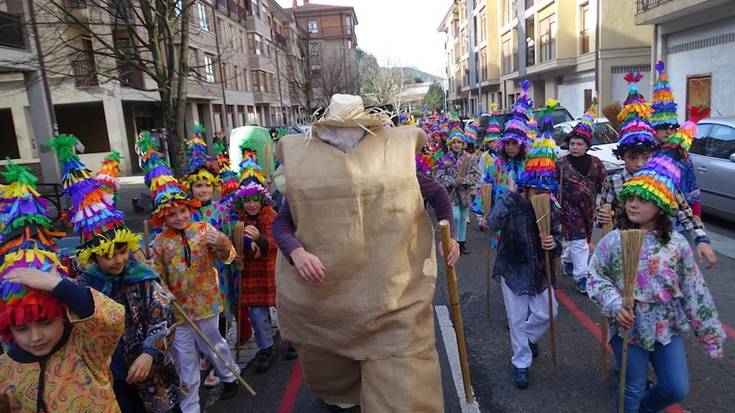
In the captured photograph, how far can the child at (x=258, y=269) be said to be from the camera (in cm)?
444

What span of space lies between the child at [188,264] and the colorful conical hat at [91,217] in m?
0.67

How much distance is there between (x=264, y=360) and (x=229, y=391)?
49 centimetres

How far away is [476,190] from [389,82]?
51373 mm

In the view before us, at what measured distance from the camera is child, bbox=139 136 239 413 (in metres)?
3.57

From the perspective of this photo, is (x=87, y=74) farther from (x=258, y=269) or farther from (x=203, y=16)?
(x=203, y=16)

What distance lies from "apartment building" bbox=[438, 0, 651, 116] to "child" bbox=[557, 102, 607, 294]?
21.9m

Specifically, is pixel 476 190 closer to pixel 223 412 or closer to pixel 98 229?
pixel 223 412

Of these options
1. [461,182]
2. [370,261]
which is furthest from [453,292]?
[461,182]

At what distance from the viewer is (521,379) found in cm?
379

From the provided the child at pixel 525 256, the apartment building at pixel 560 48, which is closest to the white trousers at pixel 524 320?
the child at pixel 525 256

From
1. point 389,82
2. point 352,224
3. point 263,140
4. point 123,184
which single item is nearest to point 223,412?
point 352,224

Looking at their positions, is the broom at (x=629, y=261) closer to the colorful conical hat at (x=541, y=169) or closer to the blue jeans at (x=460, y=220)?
the colorful conical hat at (x=541, y=169)

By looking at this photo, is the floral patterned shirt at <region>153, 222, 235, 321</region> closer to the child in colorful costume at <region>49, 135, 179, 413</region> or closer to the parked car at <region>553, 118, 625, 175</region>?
the child in colorful costume at <region>49, 135, 179, 413</region>

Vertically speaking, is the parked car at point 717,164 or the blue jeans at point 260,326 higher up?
the parked car at point 717,164
